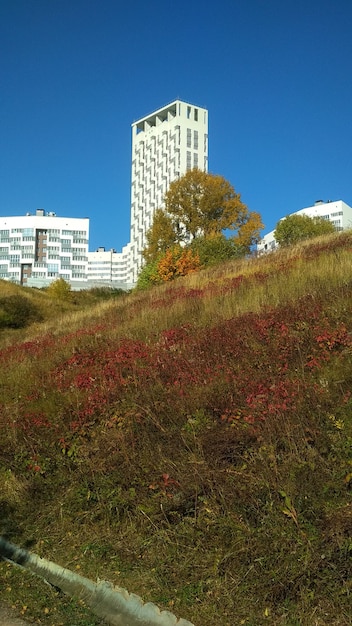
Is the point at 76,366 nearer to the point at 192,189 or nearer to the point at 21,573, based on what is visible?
the point at 21,573

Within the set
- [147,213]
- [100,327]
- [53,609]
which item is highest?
[147,213]

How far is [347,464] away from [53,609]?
2.21 m

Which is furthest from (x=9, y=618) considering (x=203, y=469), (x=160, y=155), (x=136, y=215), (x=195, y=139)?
(x=136, y=215)

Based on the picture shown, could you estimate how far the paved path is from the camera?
3.18 m

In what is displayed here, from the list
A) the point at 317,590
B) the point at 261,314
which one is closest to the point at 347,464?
the point at 317,590

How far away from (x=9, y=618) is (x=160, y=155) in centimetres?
13634

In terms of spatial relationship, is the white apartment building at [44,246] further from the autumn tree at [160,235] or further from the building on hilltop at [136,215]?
the autumn tree at [160,235]

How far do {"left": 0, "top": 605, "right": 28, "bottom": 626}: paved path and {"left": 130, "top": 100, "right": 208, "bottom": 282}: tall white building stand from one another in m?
117

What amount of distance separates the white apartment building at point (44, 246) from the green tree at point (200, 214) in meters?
92.8

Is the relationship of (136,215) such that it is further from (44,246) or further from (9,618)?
(9,618)

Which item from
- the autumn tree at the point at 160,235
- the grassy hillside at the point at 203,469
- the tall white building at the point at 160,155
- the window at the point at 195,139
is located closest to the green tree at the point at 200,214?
the autumn tree at the point at 160,235

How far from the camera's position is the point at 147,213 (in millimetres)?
135750

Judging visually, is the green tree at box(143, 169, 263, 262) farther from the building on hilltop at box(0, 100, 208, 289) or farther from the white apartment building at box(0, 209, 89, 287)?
the white apartment building at box(0, 209, 89, 287)

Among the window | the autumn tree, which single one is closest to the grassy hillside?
the autumn tree
